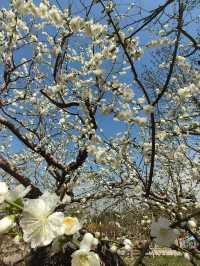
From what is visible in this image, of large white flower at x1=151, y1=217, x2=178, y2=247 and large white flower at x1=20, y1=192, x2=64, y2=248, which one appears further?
large white flower at x1=151, y1=217, x2=178, y2=247

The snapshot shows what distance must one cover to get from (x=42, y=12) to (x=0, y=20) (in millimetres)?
1596

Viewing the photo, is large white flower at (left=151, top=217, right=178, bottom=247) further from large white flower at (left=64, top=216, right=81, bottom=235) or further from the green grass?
the green grass

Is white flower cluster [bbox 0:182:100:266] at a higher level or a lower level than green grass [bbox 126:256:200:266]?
lower

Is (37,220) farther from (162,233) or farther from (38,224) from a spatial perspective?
(162,233)

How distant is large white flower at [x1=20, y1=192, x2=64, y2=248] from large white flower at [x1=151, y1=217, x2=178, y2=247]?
1.73 ft

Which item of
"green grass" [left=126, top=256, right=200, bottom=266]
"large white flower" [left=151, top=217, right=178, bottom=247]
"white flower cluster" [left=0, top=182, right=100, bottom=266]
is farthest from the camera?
"green grass" [left=126, top=256, right=200, bottom=266]

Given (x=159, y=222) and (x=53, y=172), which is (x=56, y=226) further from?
(x=53, y=172)

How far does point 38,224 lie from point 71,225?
0.12 metres

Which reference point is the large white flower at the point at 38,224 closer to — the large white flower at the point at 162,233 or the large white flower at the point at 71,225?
the large white flower at the point at 71,225

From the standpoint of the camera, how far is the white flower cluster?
1.36 meters

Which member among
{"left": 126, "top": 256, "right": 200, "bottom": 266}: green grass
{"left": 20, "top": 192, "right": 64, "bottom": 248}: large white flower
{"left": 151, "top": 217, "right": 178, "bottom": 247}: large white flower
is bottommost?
{"left": 20, "top": 192, "right": 64, "bottom": 248}: large white flower

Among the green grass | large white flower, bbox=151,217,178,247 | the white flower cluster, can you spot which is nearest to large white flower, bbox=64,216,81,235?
the white flower cluster

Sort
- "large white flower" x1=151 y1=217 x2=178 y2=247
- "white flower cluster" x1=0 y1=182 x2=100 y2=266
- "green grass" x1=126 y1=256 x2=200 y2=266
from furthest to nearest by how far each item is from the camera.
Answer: "green grass" x1=126 y1=256 x2=200 y2=266 < "large white flower" x1=151 y1=217 x2=178 y2=247 < "white flower cluster" x1=0 y1=182 x2=100 y2=266

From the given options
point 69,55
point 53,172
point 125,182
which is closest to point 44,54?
point 69,55
